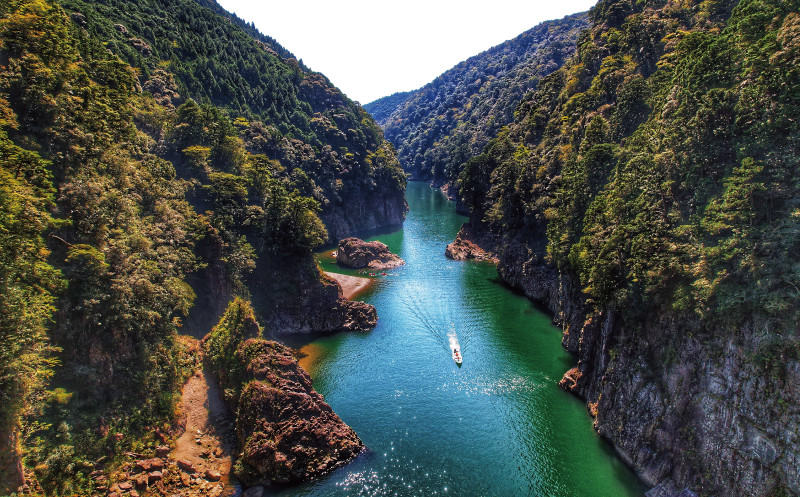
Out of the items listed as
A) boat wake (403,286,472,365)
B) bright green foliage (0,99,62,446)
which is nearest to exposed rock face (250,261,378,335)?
boat wake (403,286,472,365)

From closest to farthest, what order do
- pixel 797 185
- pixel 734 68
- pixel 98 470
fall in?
pixel 797 185, pixel 98 470, pixel 734 68

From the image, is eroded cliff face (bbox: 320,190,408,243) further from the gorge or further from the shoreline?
the gorge

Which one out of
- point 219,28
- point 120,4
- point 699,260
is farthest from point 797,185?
point 219,28

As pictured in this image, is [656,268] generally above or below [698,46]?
below

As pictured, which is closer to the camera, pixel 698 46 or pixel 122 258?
pixel 122 258

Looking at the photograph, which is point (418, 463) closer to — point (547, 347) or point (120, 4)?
point (547, 347)

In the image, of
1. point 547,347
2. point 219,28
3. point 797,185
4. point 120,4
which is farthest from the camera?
point 219,28
